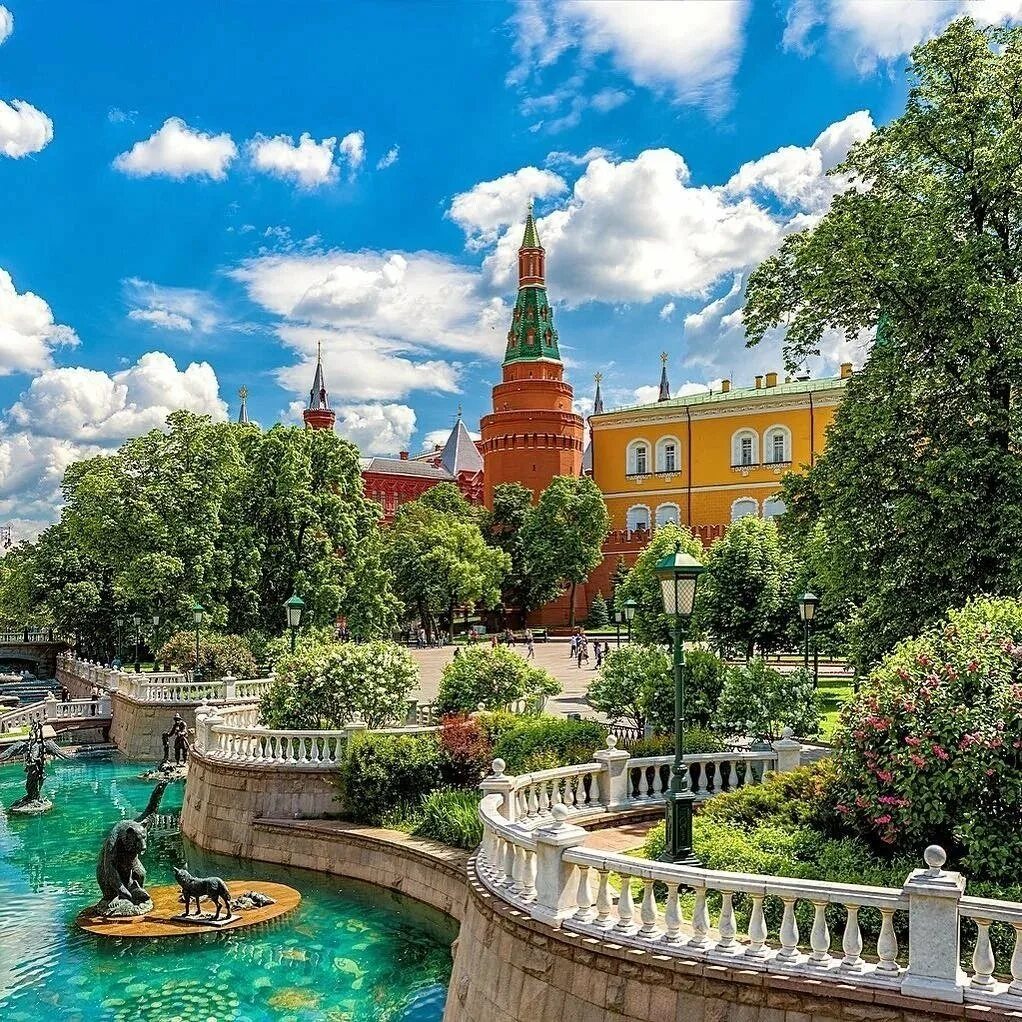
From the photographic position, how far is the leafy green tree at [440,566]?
56406 millimetres

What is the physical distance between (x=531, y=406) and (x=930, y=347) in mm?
57607

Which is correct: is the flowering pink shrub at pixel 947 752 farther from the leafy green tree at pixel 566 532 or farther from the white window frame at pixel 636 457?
the white window frame at pixel 636 457

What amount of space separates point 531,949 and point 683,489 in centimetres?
5903

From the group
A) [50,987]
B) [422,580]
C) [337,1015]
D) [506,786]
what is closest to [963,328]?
[506,786]

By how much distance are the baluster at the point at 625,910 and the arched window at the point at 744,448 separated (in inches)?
2263

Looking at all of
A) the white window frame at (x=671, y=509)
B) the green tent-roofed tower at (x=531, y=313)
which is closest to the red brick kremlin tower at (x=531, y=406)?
the green tent-roofed tower at (x=531, y=313)

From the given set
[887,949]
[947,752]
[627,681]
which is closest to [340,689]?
[627,681]

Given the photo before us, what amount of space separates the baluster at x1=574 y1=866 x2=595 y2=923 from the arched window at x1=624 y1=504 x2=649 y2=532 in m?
60.0

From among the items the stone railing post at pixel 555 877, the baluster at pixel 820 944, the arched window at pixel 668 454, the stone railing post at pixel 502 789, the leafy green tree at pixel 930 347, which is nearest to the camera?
the baluster at pixel 820 944

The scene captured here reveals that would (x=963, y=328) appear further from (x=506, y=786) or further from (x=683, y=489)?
(x=683, y=489)

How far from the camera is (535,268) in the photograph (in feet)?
248

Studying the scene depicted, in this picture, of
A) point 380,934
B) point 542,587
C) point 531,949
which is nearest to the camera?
point 531,949

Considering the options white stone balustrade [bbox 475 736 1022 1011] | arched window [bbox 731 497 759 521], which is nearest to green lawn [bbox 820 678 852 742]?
white stone balustrade [bbox 475 736 1022 1011]

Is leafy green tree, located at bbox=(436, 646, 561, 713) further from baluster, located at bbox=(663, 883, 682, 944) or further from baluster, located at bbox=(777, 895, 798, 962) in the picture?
baluster, located at bbox=(777, 895, 798, 962)
